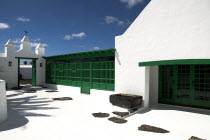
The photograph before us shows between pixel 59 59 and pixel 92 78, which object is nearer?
pixel 92 78

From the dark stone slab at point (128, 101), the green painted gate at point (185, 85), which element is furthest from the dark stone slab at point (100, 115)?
the green painted gate at point (185, 85)

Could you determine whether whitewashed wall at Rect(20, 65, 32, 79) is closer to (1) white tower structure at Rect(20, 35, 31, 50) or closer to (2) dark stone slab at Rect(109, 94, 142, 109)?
(1) white tower structure at Rect(20, 35, 31, 50)

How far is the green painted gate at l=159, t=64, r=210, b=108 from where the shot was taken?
8070 millimetres

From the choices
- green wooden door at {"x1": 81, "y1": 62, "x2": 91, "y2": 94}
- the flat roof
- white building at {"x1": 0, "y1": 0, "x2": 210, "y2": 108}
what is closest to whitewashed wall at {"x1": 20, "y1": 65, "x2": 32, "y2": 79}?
the flat roof

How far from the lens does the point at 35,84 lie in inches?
699

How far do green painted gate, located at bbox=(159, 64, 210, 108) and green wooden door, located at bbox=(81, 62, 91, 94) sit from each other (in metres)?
5.54

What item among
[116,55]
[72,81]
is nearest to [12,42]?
[72,81]

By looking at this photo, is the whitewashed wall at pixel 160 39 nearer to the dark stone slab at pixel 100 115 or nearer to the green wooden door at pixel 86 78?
the dark stone slab at pixel 100 115

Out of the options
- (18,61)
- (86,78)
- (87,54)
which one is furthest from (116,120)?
(18,61)

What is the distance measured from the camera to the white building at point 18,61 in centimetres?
1568

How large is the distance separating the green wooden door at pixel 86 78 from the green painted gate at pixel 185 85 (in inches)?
218

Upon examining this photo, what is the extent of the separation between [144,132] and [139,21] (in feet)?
19.1

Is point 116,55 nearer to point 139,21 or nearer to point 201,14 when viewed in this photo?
point 139,21

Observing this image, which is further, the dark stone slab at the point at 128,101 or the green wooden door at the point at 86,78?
the green wooden door at the point at 86,78
